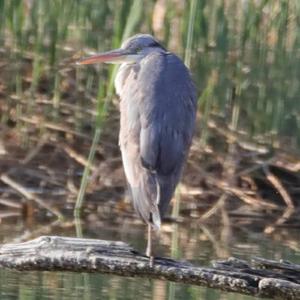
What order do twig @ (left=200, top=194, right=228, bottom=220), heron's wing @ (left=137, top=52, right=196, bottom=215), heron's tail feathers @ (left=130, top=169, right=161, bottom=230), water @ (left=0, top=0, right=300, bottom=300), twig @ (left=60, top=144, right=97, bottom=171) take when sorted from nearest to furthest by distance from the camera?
heron's tail feathers @ (left=130, top=169, right=161, bottom=230) < heron's wing @ (left=137, top=52, right=196, bottom=215) < water @ (left=0, top=0, right=300, bottom=300) < twig @ (left=200, top=194, right=228, bottom=220) < twig @ (left=60, top=144, right=97, bottom=171)

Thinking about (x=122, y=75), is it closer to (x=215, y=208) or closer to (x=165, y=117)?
(x=165, y=117)

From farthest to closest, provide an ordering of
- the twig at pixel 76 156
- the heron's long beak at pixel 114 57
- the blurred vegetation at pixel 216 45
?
1. the twig at pixel 76 156
2. the blurred vegetation at pixel 216 45
3. the heron's long beak at pixel 114 57

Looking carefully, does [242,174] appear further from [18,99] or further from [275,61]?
[18,99]

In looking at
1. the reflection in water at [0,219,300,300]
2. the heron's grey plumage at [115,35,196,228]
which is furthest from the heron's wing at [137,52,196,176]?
the reflection in water at [0,219,300,300]

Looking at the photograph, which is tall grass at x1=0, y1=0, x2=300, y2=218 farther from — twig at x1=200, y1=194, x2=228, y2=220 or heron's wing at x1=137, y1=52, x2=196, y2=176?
heron's wing at x1=137, y1=52, x2=196, y2=176

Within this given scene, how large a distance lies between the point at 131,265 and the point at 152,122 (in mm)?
974

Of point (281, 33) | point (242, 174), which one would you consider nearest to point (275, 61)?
point (281, 33)

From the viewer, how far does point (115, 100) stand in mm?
7289

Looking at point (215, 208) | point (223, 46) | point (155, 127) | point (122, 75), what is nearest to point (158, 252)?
point (122, 75)

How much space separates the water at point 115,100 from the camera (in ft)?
20.9

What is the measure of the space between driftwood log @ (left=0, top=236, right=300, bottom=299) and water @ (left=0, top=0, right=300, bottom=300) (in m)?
1.84

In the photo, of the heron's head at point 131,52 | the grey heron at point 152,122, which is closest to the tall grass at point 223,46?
the heron's head at point 131,52

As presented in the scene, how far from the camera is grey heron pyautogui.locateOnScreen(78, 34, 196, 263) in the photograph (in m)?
4.40

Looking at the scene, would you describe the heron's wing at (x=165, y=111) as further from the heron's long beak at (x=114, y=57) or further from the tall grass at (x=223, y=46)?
the tall grass at (x=223, y=46)
